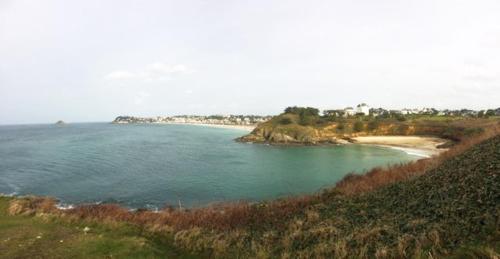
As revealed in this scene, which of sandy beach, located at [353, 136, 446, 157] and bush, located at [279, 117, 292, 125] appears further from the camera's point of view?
bush, located at [279, 117, 292, 125]

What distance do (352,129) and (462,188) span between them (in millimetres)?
92962

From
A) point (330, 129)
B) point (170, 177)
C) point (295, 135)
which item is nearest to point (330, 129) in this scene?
point (330, 129)

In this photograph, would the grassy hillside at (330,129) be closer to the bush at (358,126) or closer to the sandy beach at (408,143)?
the bush at (358,126)

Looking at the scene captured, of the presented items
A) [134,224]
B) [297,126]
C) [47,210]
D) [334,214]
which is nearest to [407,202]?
[334,214]

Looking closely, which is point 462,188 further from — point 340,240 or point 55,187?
point 55,187

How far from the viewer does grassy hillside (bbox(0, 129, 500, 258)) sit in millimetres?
10070

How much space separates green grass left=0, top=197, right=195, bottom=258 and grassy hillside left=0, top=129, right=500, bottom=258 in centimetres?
4

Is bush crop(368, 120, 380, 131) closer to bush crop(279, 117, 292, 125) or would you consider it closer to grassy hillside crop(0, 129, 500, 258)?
bush crop(279, 117, 292, 125)

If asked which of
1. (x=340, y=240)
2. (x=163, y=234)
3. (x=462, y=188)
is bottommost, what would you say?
(x=163, y=234)

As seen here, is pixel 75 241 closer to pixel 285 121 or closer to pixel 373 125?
pixel 285 121

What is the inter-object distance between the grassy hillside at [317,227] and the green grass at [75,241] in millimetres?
41

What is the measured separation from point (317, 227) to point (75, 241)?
10.9 meters

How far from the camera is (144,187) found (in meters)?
34.7

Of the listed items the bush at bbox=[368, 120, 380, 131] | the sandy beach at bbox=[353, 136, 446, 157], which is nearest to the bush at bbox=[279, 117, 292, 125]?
the sandy beach at bbox=[353, 136, 446, 157]
